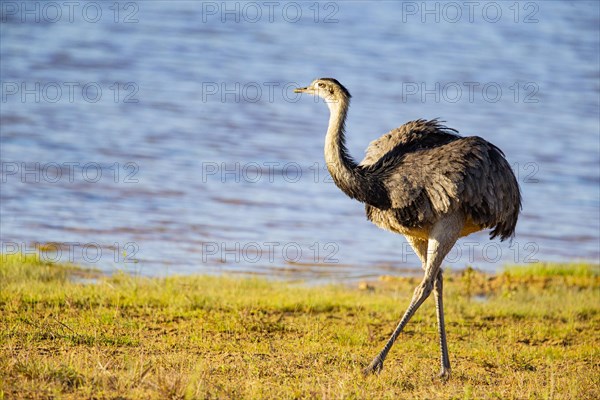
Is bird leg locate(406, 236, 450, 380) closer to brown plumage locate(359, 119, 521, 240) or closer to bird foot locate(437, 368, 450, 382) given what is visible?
bird foot locate(437, 368, 450, 382)

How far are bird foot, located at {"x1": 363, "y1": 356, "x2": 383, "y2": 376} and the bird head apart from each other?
2066 millimetres

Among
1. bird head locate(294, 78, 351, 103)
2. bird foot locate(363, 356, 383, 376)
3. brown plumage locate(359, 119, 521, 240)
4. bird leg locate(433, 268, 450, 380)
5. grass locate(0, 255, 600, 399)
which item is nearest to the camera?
grass locate(0, 255, 600, 399)

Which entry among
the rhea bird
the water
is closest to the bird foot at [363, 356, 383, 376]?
the rhea bird

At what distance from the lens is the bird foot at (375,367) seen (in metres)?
7.50

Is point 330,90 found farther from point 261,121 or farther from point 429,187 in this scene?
point 261,121

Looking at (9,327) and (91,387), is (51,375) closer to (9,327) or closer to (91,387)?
(91,387)

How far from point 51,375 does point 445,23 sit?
24644 mm

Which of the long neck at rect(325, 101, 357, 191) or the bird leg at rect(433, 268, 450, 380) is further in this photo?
the long neck at rect(325, 101, 357, 191)

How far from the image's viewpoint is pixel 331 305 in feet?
32.9

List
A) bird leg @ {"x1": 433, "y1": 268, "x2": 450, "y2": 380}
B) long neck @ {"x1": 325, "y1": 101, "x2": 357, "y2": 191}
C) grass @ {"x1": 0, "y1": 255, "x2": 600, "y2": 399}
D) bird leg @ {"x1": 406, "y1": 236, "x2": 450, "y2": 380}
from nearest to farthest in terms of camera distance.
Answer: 1. grass @ {"x1": 0, "y1": 255, "x2": 600, "y2": 399}
2. bird leg @ {"x1": 433, "y1": 268, "x2": 450, "y2": 380}
3. bird leg @ {"x1": 406, "y1": 236, "x2": 450, "y2": 380}
4. long neck @ {"x1": 325, "y1": 101, "x2": 357, "y2": 191}

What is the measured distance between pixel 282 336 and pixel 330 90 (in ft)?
6.81

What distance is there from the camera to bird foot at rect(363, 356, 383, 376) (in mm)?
7496

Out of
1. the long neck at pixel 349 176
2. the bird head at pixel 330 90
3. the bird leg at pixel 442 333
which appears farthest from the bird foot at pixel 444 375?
the bird head at pixel 330 90

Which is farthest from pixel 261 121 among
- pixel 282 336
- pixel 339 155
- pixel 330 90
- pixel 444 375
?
Answer: pixel 444 375
